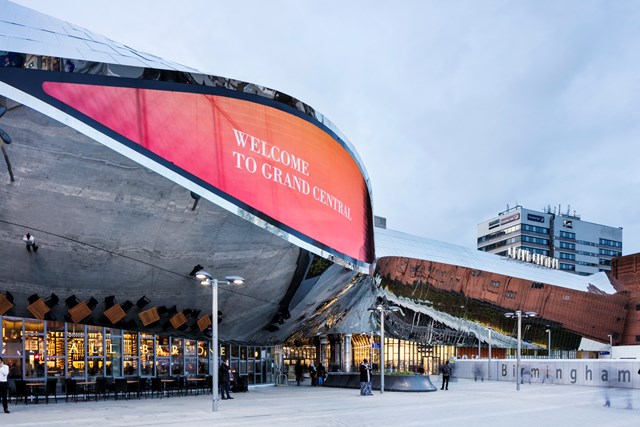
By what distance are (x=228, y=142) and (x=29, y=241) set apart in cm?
811

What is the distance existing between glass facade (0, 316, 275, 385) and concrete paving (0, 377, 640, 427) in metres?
2.02

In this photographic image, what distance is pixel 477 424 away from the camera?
16844mm

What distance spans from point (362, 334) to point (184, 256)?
2705 centimetres

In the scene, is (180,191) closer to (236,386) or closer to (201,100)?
(201,100)

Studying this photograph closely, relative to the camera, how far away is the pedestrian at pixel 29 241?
20395 millimetres

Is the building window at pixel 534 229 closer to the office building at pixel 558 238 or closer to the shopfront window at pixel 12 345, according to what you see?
the office building at pixel 558 238

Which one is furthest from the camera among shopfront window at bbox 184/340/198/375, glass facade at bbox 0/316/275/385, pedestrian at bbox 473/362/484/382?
pedestrian at bbox 473/362/484/382

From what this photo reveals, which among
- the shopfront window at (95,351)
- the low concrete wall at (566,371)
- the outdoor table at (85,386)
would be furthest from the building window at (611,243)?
the outdoor table at (85,386)

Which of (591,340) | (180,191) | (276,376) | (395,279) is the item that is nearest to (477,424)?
(180,191)

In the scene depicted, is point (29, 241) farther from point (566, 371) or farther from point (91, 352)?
point (566, 371)

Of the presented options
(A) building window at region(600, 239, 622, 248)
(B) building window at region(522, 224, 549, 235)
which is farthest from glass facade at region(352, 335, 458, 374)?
(A) building window at region(600, 239, 622, 248)

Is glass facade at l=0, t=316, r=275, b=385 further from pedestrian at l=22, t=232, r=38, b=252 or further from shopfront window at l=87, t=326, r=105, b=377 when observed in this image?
pedestrian at l=22, t=232, r=38, b=252

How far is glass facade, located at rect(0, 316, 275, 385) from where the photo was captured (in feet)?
79.3

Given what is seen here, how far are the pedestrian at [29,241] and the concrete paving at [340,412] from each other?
17.9 ft
